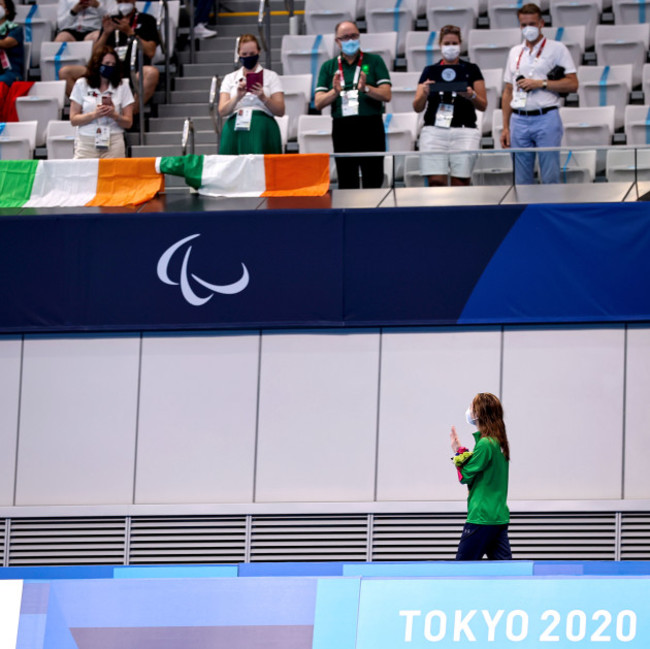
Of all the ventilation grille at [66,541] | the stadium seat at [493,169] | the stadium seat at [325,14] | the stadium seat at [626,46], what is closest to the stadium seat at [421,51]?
the stadium seat at [325,14]

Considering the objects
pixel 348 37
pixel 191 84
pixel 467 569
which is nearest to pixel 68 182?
pixel 348 37

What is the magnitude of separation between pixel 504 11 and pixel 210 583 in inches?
421

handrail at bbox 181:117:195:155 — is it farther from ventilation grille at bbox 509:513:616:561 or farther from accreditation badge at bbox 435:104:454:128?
ventilation grille at bbox 509:513:616:561

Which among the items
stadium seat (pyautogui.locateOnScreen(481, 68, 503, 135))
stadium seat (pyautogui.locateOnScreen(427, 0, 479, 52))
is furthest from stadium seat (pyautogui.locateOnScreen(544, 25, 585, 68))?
stadium seat (pyautogui.locateOnScreen(427, 0, 479, 52))

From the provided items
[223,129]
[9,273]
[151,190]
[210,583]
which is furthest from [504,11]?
[210,583]

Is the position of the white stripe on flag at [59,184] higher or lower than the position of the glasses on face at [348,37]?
lower

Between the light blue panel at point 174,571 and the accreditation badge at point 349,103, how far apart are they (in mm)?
5282

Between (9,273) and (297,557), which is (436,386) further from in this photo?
(9,273)

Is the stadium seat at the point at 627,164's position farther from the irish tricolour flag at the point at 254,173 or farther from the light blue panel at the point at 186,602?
the light blue panel at the point at 186,602

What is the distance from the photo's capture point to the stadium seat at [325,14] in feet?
49.5

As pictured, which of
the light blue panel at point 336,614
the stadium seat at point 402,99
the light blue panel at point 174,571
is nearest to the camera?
the light blue panel at point 336,614

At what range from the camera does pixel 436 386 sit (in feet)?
36.7

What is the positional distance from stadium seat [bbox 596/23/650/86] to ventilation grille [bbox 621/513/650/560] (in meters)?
5.53

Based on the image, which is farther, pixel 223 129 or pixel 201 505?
pixel 223 129
